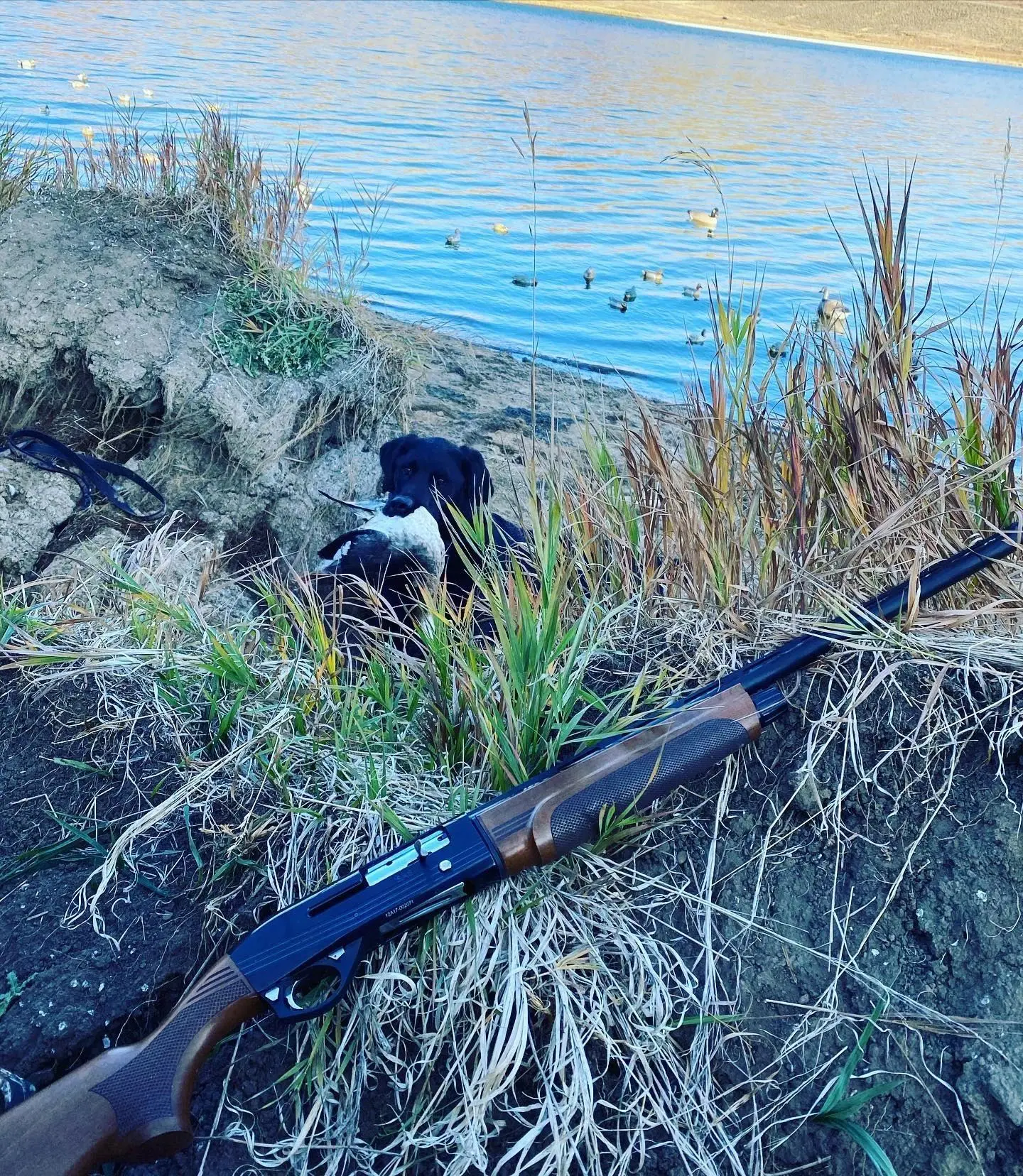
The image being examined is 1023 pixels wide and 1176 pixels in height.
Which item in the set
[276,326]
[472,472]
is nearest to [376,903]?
[472,472]

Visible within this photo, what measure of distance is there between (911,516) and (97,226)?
5.34 meters

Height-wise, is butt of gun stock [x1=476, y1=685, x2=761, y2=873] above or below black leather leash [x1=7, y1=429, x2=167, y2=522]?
above

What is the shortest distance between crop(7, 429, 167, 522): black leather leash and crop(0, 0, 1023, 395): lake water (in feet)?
8.99

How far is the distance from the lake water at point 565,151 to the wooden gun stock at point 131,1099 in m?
2.17

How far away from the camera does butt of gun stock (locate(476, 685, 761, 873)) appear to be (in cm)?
186

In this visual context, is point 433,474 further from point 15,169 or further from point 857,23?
point 857,23

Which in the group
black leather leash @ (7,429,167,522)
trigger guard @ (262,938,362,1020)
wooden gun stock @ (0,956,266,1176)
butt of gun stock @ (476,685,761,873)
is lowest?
black leather leash @ (7,429,167,522)

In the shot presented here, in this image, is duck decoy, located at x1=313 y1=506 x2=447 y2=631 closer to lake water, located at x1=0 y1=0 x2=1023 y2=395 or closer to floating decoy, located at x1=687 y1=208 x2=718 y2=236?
lake water, located at x1=0 y1=0 x2=1023 y2=395

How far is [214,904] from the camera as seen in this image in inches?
78.9

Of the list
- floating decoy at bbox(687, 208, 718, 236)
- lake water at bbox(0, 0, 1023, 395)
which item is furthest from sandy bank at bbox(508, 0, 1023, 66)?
floating decoy at bbox(687, 208, 718, 236)

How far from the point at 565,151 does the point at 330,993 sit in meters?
17.0

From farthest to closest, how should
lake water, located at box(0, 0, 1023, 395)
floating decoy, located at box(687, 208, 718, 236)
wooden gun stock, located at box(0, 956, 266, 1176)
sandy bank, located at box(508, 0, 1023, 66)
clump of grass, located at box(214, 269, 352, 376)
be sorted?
sandy bank, located at box(508, 0, 1023, 66)
floating decoy, located at box(687, 208, 718, 236)
lake water, located at box(0, 0, 1023, 395)
clump of grass, located at box(214, 269, 352, 376)
wooden gun stock, located at box(0, 956, 266, 1176)

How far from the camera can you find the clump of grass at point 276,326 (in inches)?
214

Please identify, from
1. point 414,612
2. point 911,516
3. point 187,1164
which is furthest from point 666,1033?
point 414,612
